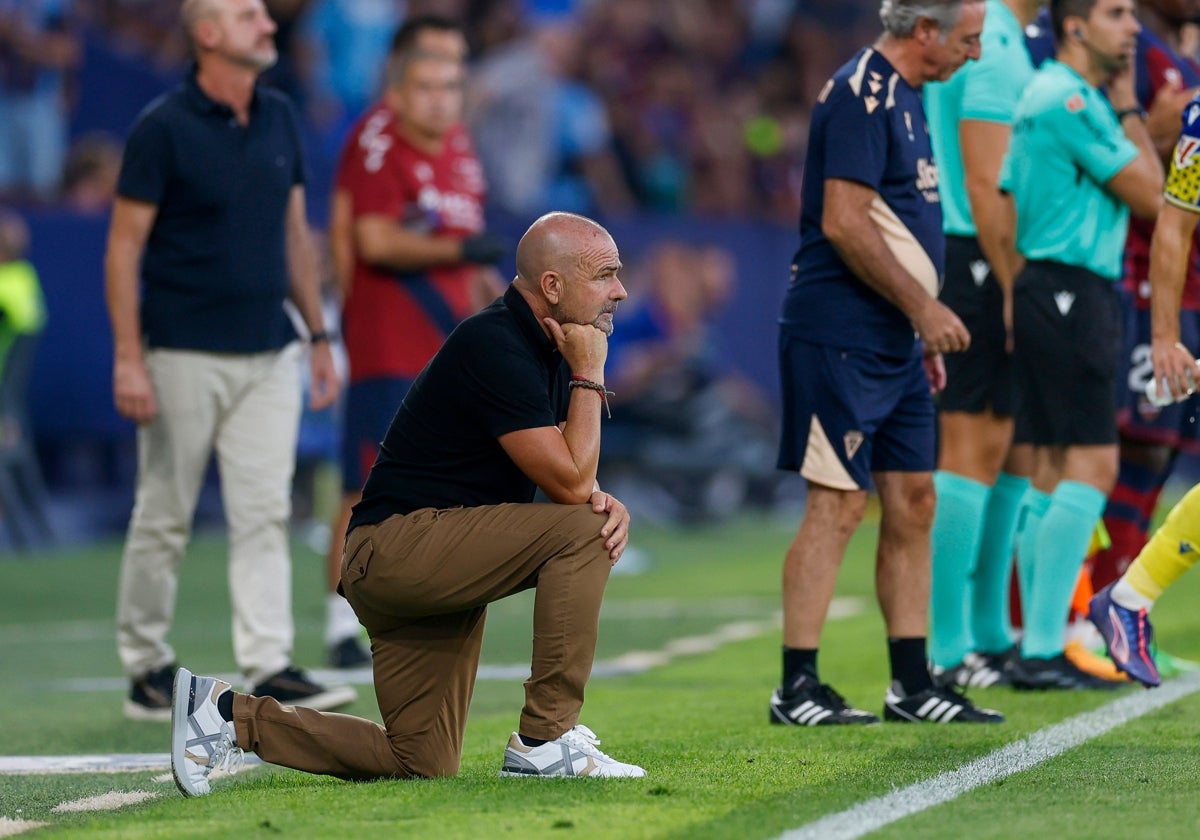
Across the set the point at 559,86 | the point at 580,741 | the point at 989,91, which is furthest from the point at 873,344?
the point at 559,86

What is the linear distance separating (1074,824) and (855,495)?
1.91 m

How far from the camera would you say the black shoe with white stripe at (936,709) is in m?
5.85

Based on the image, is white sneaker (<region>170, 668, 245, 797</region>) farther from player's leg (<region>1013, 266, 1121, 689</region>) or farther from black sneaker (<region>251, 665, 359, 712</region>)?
player's leg (<region>1013, 266, 1121, 689</region>)

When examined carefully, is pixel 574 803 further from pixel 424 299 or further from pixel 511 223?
pixel 511 223

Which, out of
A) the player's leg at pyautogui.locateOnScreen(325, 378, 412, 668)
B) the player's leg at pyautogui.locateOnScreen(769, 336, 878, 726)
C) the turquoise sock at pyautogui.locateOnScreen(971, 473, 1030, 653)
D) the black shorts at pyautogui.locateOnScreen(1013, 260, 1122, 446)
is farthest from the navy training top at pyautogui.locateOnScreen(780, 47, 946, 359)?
the player's leg at pyautogui.locateOnScreen(325, 378, 412, 668)

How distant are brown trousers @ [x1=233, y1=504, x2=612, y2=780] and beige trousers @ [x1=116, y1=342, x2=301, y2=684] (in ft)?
6.68

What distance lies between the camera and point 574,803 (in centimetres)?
438

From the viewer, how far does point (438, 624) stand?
193 inches

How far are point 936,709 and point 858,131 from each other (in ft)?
5.82

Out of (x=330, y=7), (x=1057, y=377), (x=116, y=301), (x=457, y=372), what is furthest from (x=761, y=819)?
(x=330, y=7)

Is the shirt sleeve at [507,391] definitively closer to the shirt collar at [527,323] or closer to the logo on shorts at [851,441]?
the shirt collar at [527,323]

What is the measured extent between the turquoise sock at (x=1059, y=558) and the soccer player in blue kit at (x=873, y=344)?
2.69ft

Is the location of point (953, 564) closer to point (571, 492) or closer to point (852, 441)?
point (852, 441)

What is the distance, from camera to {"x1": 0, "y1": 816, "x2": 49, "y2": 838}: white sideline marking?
4.35m
